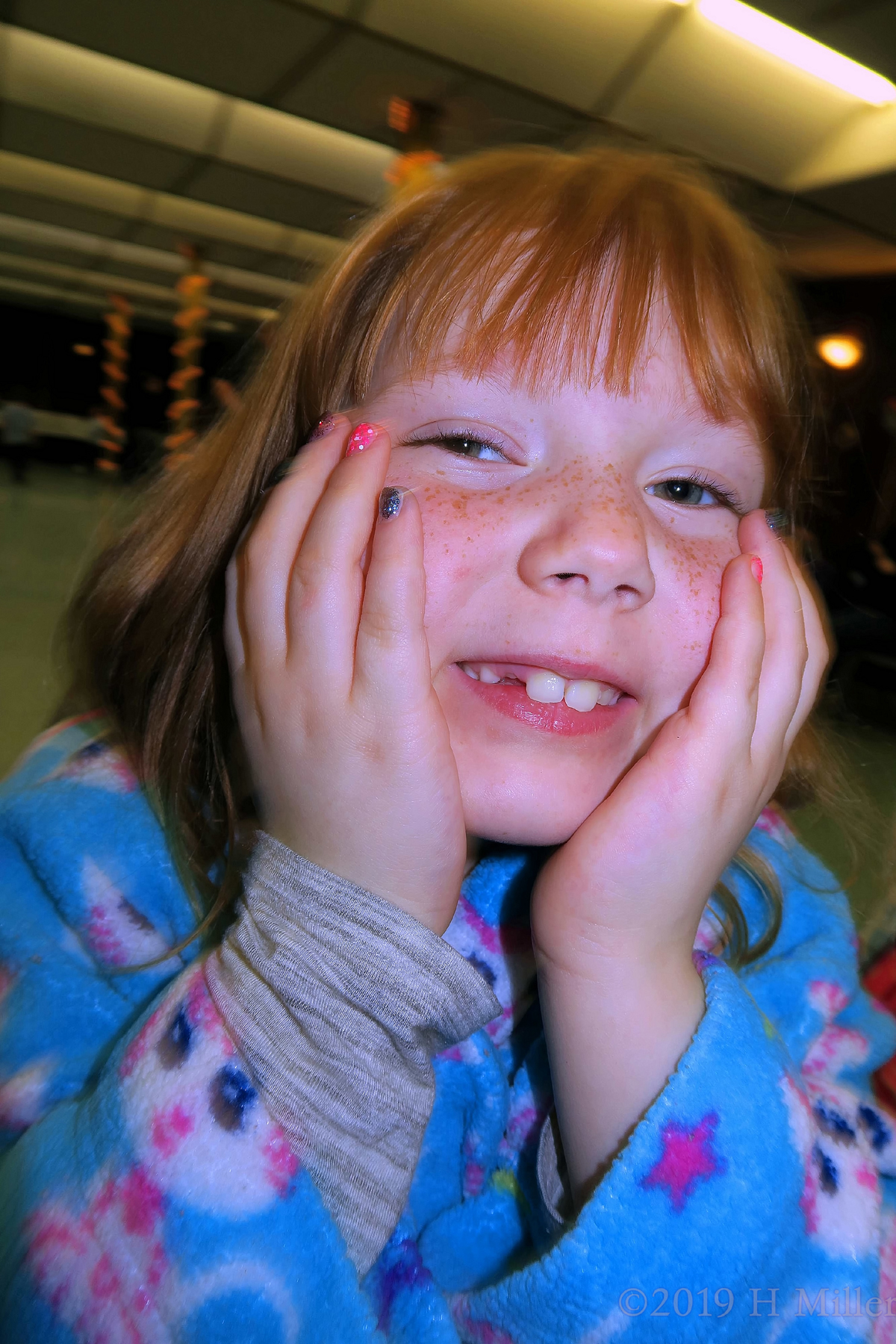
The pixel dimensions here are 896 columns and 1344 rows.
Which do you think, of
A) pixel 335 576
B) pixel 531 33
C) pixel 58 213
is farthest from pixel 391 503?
pixel 58 213

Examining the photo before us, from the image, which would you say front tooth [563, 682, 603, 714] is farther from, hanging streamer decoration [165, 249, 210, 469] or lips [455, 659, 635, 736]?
hanging streamer decoration [165, 249, 210, 469]

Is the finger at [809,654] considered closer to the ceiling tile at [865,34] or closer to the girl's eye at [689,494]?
the girl's eye at [689,494]

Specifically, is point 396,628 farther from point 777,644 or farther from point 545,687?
point 777,644

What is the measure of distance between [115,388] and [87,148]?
5.30 meters

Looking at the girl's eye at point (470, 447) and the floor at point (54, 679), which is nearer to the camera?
the girl's eye at point (470, 447)

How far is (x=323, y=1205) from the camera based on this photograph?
395 millimetres

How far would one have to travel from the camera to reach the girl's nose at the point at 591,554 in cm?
45

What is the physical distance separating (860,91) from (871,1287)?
12.8 feet

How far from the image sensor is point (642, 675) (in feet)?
1.63

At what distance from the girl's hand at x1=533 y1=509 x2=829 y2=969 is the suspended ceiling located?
1.81 m

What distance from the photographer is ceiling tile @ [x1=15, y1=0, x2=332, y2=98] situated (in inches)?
119

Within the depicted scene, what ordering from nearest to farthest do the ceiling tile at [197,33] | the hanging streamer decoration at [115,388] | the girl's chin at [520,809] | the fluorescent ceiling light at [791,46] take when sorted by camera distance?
the girl's chin at [520,809] → the fluorescent ceiling light at [791,46] → the ceiling tile at [197,33] → the hanging streamer decoration at [115,388]

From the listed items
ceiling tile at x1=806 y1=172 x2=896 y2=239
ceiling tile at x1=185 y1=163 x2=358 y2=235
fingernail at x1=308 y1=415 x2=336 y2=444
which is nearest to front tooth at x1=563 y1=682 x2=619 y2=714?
fingernail at x1=308 y1=415 x2=336 y2=444

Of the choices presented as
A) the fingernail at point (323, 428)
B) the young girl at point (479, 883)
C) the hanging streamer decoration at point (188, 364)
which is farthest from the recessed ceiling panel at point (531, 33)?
the fingernail at point (323, 428)
